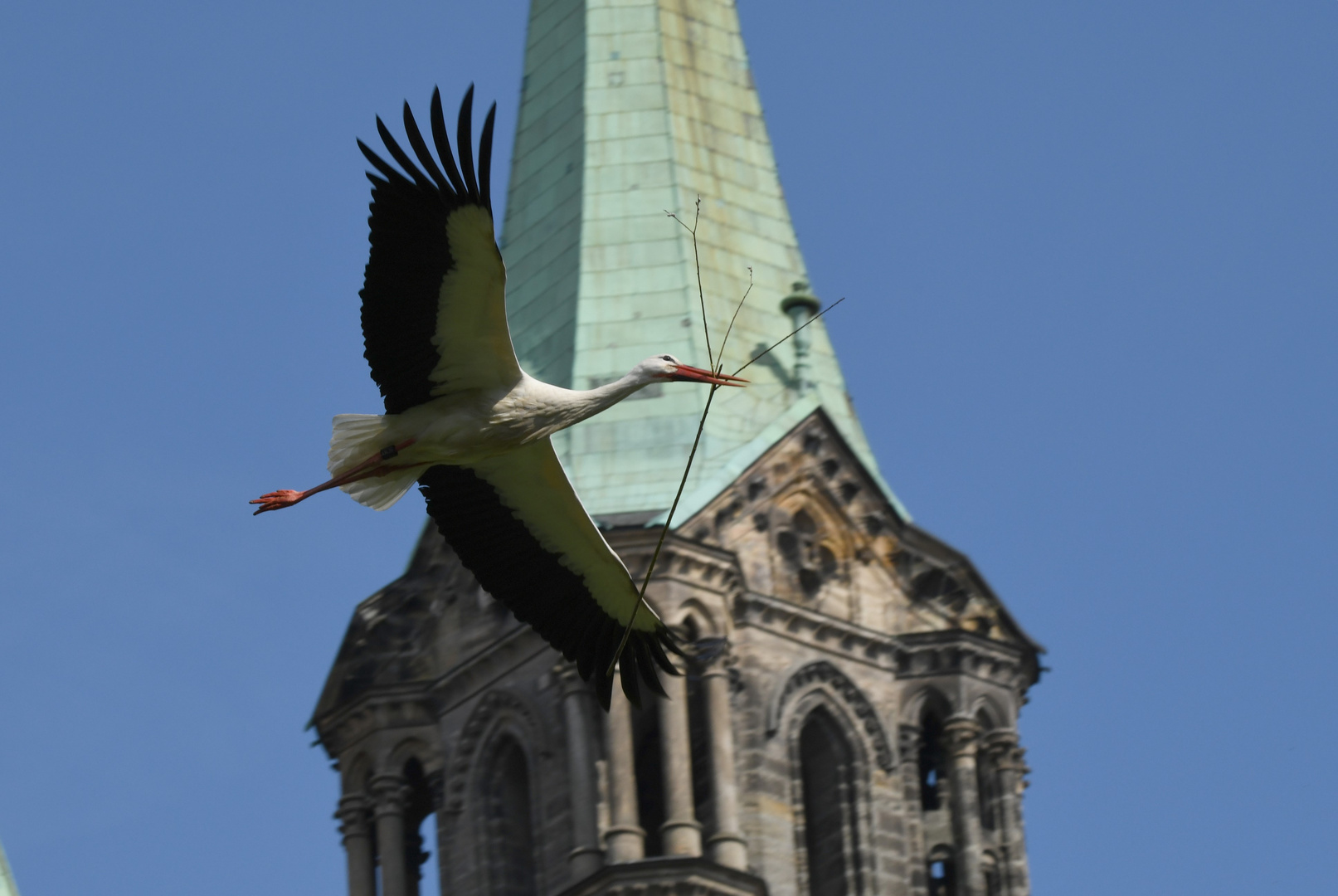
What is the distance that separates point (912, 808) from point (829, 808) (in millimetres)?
1111

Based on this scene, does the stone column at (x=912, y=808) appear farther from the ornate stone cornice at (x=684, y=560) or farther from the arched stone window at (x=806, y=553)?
the ornate stone cornice at (x=684, y=560)

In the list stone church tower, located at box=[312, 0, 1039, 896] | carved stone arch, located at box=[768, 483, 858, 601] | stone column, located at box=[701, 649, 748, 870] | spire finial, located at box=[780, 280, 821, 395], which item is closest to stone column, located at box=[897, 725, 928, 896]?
stone church tower, located at box=[312, 0, 1039, 896]

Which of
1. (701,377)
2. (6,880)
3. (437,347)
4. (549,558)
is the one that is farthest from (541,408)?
(6,880)

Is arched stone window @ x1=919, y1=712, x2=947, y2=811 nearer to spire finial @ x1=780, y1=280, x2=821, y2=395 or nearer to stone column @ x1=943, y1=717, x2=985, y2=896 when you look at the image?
stone column @ x1=943, y1=717, x2=985, y2=896

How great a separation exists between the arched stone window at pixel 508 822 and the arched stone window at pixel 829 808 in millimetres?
3356

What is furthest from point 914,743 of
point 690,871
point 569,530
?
point 569,530

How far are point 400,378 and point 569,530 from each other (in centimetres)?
269

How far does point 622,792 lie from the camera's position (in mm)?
52656

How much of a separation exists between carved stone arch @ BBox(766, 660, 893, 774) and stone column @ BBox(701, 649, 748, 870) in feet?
4.37

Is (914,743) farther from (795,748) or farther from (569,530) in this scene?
(569,530)

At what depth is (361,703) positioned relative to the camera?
186ft

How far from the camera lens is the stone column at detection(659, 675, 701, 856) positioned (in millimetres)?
52000

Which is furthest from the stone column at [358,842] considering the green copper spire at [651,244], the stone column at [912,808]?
the stone column at [912,808]

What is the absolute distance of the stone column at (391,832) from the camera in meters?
56.2
